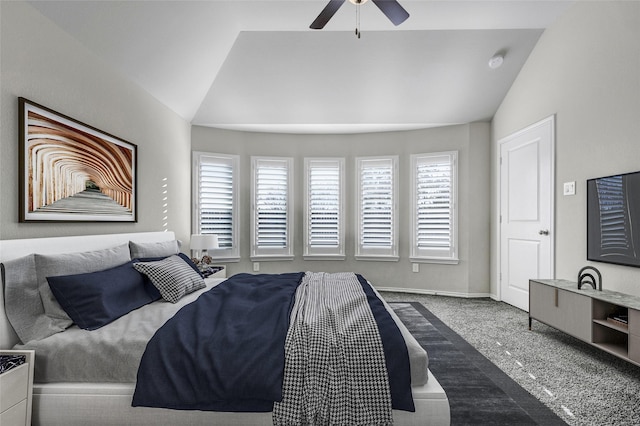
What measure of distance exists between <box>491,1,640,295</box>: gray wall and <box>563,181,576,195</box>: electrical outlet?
0.11 feet

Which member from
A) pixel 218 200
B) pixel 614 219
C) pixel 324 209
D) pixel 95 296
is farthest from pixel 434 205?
pixel 95 296

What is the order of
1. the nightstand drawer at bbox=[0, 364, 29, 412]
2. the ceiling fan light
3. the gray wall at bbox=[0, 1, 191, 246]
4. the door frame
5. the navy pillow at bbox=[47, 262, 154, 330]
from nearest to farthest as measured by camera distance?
the nightstand drawer at bbox=[0, 364, 29, 412] → the navy pillow at bbox=[47, 262, 154, 330] → the gray wall at bbox=[0, 1, 191, 246] → the door frame → the ceiling fan light

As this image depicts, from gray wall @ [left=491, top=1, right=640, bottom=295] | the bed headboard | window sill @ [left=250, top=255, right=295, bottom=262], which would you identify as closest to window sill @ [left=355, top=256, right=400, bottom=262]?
window sill @ [left=250, top=255, right=295, bottom=262]

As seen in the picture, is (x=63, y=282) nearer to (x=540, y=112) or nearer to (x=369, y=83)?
(x=369, y=83)

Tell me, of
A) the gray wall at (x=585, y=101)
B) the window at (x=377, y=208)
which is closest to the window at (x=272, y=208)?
the window at (x=377, y=208)

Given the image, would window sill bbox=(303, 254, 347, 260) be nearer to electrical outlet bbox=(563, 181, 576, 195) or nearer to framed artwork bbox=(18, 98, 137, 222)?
framed artwork bbox=(18, 98, 137, 222)

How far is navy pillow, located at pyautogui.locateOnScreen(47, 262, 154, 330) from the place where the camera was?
6.56ft

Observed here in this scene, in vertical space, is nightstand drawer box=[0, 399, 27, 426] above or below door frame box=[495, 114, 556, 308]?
below

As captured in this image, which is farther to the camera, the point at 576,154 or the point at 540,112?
the point at 540,112

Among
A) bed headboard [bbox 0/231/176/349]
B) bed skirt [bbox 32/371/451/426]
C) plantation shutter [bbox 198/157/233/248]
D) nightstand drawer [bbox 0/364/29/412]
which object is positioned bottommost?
bed skirt [bbox 32/371/451/426]

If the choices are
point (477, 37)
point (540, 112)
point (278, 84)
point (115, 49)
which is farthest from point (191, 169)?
point (540, 112)

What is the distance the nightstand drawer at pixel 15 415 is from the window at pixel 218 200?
3536 mm

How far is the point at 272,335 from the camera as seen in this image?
5.93 feet

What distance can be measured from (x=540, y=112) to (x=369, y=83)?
207cm
